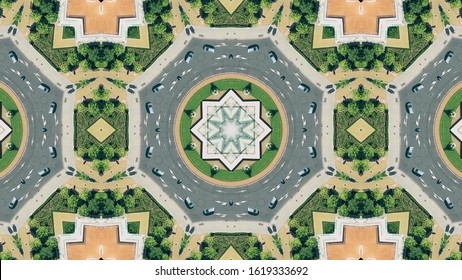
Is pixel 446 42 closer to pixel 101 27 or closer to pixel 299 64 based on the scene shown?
pixel 299 64

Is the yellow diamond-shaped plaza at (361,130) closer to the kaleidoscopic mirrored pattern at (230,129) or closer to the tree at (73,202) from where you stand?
the kaleidoscopic mirrored pattern at (230,129)

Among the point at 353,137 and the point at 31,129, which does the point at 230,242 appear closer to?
the point at 353,137

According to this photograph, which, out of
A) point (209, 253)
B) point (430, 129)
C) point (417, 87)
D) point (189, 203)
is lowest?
point (209, 253)

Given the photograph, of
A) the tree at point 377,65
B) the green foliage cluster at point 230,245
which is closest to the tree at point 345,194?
the green foliage cluster at point 230,245

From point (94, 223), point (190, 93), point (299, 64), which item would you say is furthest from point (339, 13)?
point (94, 223)

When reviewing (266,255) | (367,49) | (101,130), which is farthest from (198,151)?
(367,49)

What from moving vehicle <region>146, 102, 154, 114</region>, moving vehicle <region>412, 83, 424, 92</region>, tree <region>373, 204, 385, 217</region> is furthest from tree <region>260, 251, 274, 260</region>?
moving vehicle <region>412, 83, 424, 92</region>
